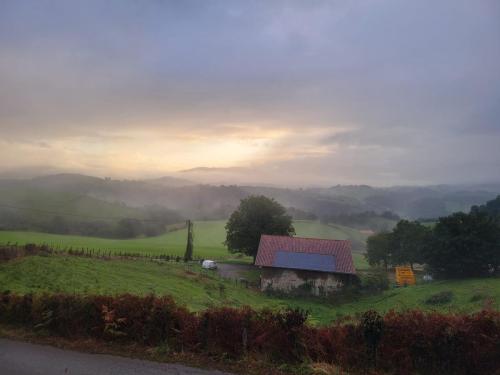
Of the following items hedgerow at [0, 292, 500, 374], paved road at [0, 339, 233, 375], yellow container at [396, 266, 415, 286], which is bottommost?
yellow container at [396, 266, 415, 286]

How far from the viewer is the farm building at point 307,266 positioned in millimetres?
46719

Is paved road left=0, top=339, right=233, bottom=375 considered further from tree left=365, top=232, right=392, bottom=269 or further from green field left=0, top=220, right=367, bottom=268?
tree left=365, top=232, right=392, bottom=269

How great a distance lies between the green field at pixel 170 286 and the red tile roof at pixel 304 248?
208 inches

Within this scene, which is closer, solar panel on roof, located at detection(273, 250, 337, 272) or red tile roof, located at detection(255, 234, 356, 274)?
solar panel on roof, located at detection(273, 250, 337, 272)

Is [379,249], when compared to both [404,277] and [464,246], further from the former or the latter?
[464,246]

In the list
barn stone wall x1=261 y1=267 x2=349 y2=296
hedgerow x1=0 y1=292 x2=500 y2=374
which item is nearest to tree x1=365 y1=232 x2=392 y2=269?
barn stone wall x1=261 y1=267 x2=349 y2=296

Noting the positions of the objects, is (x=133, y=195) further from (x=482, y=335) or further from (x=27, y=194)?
(x=482, y=335)

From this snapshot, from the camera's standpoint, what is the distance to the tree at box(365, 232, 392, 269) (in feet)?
245

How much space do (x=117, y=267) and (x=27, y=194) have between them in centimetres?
12874

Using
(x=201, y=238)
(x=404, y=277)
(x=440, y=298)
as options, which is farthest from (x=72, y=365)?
(x=201, y=238)

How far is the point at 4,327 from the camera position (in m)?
12.7

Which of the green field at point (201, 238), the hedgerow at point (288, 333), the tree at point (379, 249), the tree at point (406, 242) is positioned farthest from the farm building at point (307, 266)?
the hedgerow at point (288, 333)

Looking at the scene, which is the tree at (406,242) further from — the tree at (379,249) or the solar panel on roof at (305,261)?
the solar panel on roof at (305,261)

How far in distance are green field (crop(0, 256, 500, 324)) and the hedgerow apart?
33.5ft
